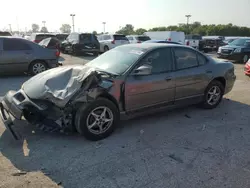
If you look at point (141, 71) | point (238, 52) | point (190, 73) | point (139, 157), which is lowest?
point (139, 157)

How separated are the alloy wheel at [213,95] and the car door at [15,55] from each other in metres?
6.63

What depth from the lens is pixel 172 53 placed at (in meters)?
5.01

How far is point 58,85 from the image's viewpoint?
13.5 feet

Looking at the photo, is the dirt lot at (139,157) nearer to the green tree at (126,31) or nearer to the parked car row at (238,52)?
the parked car row at (238,52)

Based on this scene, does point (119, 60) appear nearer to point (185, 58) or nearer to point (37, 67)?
point (185, 58)

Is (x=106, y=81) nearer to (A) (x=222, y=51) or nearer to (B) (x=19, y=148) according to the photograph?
(B) (x=19, y=148)

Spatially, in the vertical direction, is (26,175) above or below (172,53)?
below

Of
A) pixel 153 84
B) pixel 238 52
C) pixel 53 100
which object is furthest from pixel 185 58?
pixel 238 52

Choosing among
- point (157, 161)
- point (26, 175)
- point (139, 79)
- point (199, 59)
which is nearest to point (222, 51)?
point (199, 59)

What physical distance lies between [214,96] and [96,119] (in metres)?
3.15

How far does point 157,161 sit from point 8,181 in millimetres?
1922

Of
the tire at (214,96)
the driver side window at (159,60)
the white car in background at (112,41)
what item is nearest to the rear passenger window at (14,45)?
the driver side window at (159,60)

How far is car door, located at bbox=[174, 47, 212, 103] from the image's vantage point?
5.04m

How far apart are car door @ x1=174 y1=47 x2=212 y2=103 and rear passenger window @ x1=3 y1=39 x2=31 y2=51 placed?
6304 millimetres
